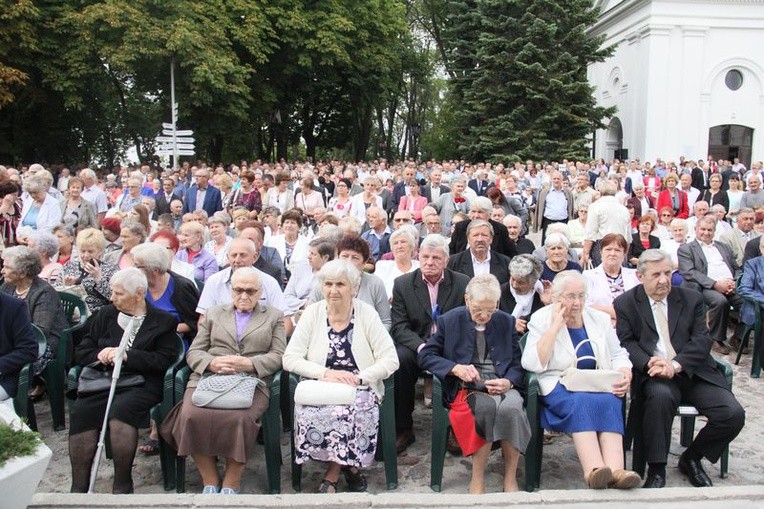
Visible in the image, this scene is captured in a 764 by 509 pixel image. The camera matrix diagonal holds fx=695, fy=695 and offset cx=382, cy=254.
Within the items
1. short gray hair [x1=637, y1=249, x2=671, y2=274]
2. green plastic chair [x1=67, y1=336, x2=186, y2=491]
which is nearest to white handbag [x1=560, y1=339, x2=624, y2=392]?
short gray hair [x1=637, y1=249, x2=671, y2=274]

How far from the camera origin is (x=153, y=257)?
195 inches

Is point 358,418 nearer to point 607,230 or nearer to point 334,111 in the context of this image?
point 607,230

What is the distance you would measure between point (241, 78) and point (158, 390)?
22667mm

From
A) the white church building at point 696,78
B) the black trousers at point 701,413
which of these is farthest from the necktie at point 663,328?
the white church building at point 696,78

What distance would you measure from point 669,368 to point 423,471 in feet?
5.53

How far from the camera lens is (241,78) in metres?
25.5

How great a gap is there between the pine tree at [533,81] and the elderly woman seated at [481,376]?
2327 centimetres

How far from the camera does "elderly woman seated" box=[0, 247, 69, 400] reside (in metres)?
4.97

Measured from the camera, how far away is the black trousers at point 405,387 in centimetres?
493

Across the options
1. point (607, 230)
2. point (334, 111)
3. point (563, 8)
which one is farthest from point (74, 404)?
point (334, 111)

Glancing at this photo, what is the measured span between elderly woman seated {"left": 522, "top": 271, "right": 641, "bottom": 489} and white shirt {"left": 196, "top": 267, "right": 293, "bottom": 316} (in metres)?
1.86

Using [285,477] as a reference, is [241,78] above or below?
above

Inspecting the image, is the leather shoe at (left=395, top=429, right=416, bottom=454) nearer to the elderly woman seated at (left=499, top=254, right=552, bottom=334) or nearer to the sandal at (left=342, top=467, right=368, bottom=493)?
the sandal at (left=342, top=467, right=368, bottom=493)

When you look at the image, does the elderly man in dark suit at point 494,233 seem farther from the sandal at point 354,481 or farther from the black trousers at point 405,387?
the sandal at point 354,481
